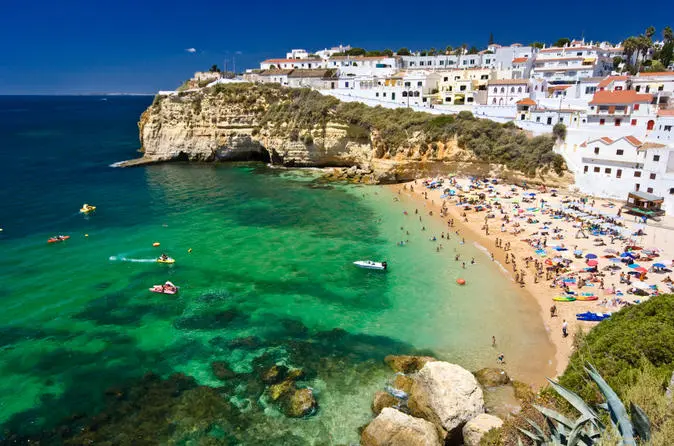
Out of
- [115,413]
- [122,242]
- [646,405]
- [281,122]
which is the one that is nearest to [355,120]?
[281,122]

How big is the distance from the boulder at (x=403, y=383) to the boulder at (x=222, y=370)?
7411 millimetres

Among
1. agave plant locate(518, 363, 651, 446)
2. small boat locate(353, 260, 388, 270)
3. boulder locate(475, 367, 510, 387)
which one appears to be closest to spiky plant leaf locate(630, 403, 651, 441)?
agave plant locate(518, 363, 651, 446)

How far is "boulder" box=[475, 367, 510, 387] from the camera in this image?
61.6 ft

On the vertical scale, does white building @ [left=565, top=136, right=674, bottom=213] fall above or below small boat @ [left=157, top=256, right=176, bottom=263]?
above

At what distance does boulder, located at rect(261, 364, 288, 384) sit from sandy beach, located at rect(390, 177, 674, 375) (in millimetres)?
12482

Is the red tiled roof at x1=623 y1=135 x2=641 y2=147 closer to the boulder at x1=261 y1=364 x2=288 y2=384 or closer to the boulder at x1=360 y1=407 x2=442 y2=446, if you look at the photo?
the boulder at x1=360 y1=407 x2=442 y2=446

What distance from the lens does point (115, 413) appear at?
1752 cm

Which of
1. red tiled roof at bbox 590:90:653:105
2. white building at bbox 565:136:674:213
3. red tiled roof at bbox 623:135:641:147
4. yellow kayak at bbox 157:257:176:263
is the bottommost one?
yellow kayak at bbox 157:257:176:263

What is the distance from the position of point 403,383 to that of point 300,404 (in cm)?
448

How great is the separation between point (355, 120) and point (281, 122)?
11714 mm

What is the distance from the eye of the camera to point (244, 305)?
2603 cm

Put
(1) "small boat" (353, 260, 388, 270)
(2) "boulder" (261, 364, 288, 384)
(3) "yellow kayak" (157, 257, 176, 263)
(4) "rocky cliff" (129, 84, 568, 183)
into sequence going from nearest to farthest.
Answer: (2) "boulder" (261, 364, 288, 384), (1) "small boat" (353, 260, 388, 270), (3) "yellow kayak" (157, 257, 176, 263), (4) "rocky cliff" (129, 84, 568, 183)

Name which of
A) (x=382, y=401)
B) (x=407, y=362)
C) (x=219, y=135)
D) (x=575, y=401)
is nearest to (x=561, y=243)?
(x=407, y=362)

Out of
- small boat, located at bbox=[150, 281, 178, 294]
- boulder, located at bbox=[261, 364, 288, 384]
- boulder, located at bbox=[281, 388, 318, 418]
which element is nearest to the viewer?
boulder, located at bbox=[281, 388, 318, 418]
